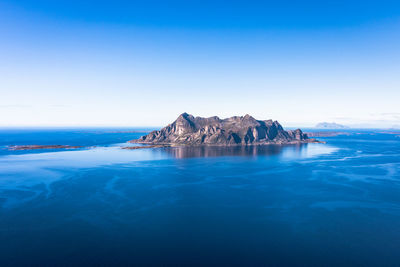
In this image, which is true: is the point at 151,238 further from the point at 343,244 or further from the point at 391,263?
the point at 391,263

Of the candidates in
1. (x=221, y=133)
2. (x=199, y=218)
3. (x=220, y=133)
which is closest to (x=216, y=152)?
(x=220, y=133)

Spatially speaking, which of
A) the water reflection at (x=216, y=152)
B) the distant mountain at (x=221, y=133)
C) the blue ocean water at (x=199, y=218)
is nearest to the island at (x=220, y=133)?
the distant mountain at (x=221, y=133)

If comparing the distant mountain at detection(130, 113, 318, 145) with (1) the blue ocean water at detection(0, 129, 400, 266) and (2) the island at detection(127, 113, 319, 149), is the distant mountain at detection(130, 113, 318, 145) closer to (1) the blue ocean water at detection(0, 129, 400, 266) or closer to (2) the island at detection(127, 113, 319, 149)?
(2) the island at detection(127, 113, 319, 149)

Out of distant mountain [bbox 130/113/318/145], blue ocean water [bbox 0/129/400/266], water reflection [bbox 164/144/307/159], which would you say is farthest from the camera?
distant mountain [bbox 130/113/318/145]

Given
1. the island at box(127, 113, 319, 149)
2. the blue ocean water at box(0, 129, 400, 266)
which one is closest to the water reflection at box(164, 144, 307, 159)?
the island at box(127, 113, 319, 149)

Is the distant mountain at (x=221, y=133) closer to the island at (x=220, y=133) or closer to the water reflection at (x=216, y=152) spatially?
the island at (x=220, y=133)

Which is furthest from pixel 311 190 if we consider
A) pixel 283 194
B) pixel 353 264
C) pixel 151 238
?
pixel 151 238
